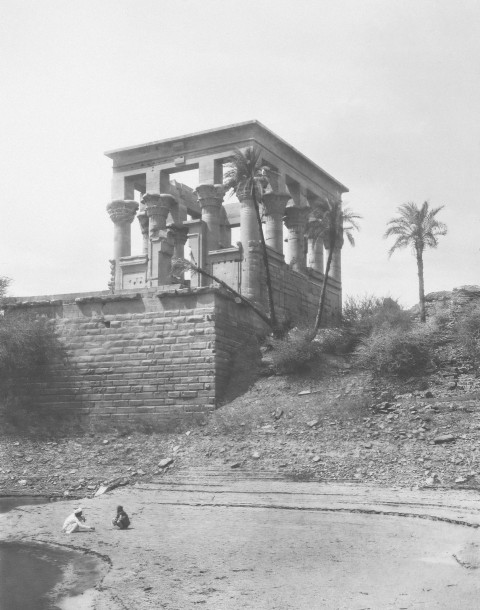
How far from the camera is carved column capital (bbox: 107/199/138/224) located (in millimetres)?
32469

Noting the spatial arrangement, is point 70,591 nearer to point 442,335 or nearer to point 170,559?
point 170,559

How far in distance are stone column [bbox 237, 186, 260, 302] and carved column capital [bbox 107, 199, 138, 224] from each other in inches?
214

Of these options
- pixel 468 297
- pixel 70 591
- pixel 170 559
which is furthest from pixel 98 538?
pixel 468 297

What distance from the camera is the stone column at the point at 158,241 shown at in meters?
27.7

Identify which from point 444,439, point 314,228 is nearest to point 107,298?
point 314,228

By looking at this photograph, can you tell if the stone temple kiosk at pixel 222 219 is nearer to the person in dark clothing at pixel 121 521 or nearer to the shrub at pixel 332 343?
the shrub at pixel 332 343

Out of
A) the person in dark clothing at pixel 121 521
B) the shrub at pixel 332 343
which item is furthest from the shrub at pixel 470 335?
the person in dark clothing at pixel 121 521

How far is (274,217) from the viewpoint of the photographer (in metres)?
31.1

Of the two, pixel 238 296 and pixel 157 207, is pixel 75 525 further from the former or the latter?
pixel 157 207

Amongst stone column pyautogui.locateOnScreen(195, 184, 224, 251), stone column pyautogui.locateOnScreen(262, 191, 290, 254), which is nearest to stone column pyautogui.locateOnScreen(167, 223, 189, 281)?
stone column pyautogui.locateOnScreen(195, 184, 224, 251)

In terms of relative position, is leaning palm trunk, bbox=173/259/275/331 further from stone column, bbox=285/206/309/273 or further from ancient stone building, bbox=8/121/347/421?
stone column, bbox=285/206/309/273

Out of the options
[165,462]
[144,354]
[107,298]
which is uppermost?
[107,298]

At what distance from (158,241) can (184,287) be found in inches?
140

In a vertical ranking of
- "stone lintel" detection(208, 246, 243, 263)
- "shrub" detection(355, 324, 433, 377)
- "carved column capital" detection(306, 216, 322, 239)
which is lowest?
"shrub" detection(355, 324, 433, 377)
